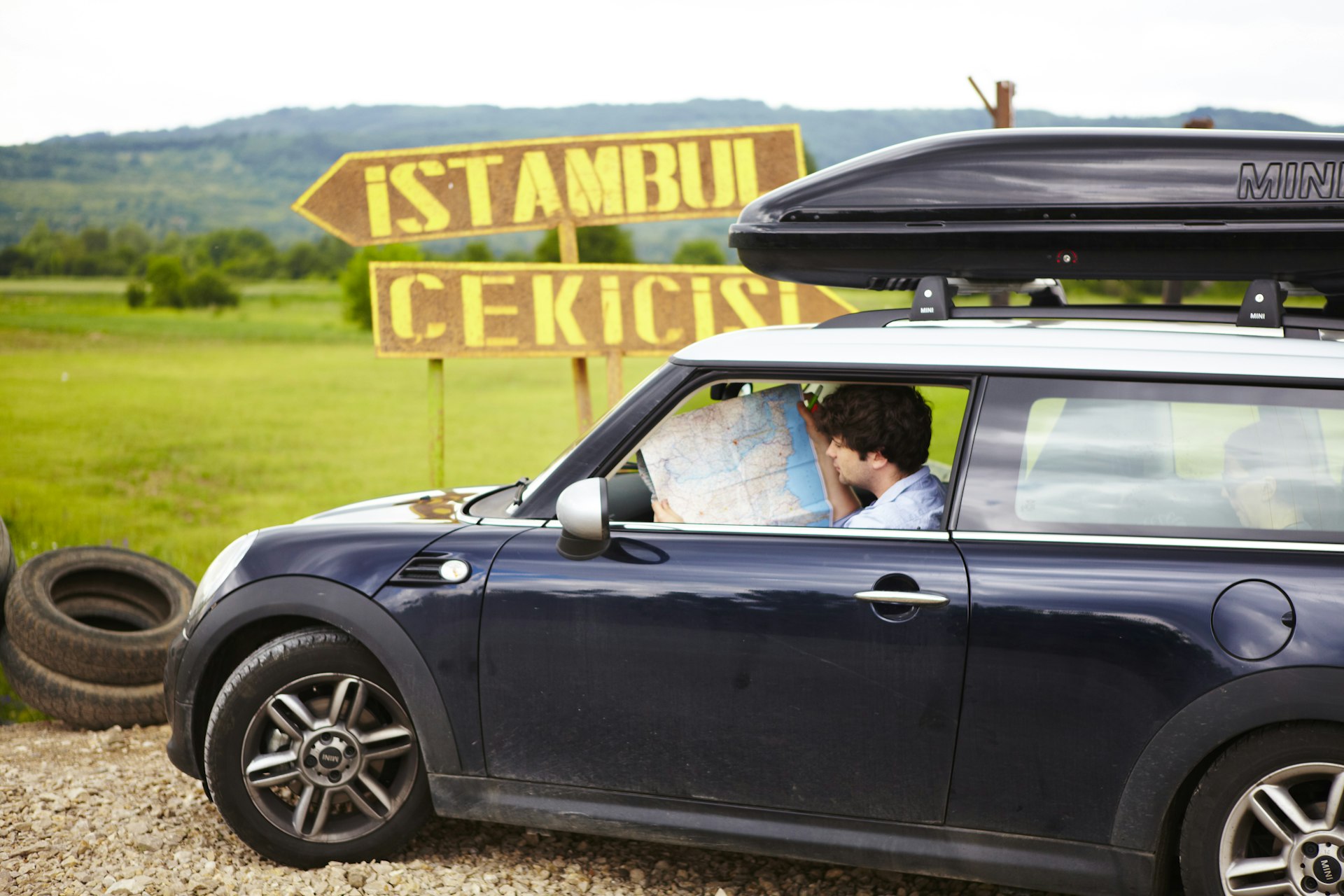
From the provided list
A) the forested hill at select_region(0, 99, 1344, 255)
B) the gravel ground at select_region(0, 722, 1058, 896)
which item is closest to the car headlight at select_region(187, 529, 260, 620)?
the gravel ground at select_region(0, 722, 1058, 896)

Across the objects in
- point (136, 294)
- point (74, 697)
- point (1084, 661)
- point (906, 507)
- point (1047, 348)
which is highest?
point (1047, 348)

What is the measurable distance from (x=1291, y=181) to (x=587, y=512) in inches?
80.6

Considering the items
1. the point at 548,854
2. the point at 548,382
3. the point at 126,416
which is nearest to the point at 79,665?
the point at 548,854

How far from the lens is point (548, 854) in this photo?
367cm

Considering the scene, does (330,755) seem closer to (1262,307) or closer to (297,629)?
(297,629)

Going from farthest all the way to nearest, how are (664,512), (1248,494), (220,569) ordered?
(220,569) < (664,512) < (1248,494)

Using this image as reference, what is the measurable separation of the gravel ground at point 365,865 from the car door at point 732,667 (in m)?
0.50

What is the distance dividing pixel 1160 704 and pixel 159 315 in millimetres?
21297

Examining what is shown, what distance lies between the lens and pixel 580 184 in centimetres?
740

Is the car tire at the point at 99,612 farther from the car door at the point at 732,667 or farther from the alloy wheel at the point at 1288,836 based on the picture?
the alloy wheel at the point at 1288,836

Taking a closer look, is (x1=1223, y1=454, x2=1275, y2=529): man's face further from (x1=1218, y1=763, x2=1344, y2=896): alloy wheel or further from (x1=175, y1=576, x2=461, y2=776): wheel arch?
(x1=175, y1=576, x2=461, y2=776): wheel arch

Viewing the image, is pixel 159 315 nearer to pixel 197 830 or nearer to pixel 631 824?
pixel 197 830

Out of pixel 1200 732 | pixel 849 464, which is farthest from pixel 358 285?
pixel 1200 732

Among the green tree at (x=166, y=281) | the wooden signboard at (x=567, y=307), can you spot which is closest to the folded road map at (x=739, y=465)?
the wooden signboard at (x=567, y=307)
